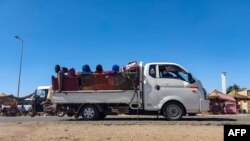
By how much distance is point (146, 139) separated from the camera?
456 inches

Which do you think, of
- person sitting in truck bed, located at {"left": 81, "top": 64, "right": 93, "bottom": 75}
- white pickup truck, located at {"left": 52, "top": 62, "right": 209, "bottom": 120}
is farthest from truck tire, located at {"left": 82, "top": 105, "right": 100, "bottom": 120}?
person sitting in truck bed, located at {"left": 81, "top": 64, "right": 93, "bottom": 75}

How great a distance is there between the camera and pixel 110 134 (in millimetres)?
12477

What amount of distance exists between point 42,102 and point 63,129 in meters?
7.56

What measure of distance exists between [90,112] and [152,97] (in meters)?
2.77

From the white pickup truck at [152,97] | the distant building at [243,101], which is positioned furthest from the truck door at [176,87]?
the distant building at [243,101]

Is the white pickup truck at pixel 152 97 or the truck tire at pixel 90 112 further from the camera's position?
the truck tire at pixel 90 112

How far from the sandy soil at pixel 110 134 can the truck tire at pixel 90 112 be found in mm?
4180

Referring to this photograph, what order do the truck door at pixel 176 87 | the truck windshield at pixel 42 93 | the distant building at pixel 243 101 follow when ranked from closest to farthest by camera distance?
the truck door at pixel 176 87 < the truck windshield at pixel 42 93 < the distant building at pixel 243 101

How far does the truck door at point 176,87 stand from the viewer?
60.5ft

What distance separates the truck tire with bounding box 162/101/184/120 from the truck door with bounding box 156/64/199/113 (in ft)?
0.78

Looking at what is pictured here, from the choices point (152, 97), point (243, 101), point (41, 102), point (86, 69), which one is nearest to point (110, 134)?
point (152, 97)

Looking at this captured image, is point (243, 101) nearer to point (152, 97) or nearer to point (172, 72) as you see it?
point (172, 72)

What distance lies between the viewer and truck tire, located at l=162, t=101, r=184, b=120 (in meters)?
18.3

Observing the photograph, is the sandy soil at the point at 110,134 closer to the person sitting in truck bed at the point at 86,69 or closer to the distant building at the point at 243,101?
the person sitting in truck bed at the point at 86,69
